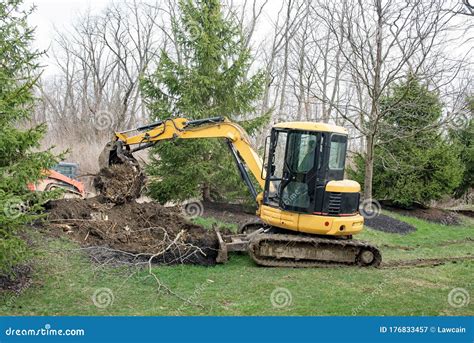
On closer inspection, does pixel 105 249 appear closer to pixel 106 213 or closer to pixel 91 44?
pixel 106 213

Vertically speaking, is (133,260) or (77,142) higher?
(77,142)

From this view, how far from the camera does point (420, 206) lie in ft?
64.8

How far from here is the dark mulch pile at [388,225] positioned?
14829 millimetres

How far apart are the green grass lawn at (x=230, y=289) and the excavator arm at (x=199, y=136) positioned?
2.00 metres

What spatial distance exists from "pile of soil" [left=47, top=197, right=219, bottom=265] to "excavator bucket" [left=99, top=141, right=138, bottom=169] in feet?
3.09

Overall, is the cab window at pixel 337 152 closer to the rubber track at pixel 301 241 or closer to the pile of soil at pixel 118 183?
the rubber track at pixel 301 241

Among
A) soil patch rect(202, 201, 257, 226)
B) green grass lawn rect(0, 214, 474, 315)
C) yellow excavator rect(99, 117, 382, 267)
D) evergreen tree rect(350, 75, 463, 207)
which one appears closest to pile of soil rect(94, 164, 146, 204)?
green grass lawn rect(0, 214, 474, 315)

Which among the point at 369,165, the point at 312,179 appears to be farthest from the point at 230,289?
the point at 369,165

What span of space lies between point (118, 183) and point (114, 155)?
744 millimetres

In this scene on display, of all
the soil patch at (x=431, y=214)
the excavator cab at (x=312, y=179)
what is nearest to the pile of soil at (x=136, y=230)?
the excavator cab at (x=312, y=179)

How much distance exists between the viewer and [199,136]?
10617 mm

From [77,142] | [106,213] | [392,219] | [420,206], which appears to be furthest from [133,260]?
[77,142]

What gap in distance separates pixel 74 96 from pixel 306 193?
111 ft

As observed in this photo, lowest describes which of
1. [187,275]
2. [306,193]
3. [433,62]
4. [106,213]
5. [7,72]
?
[187,275]
